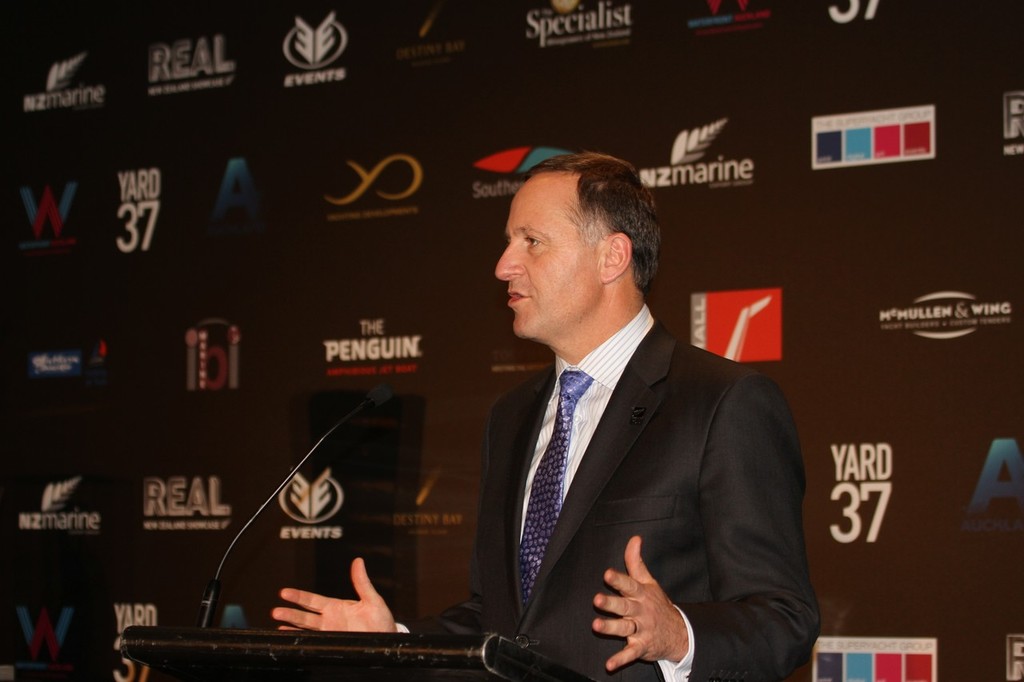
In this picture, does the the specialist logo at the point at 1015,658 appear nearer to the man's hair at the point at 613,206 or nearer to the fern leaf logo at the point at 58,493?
the man's hair at the point at 613,206

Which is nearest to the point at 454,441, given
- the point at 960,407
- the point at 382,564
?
the point at 382,564

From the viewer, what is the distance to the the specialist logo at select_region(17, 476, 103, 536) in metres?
5.45

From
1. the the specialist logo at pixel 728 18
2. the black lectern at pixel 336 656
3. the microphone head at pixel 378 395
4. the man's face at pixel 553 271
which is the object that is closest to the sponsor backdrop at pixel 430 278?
the the specialist logo at pixel 728 18

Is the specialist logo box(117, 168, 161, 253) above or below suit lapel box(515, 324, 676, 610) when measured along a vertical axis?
above

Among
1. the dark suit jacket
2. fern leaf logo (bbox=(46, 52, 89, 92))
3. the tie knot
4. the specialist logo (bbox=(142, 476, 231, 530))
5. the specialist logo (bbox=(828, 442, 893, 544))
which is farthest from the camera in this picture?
fern leaf logo (bbox=(46, 52, 89, 92))

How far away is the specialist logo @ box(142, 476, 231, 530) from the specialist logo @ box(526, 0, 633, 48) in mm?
2376

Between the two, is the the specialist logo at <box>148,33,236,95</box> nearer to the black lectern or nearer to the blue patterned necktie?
the blue patterned necktie

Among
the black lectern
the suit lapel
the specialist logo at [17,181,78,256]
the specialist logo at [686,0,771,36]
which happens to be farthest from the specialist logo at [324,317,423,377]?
the black lectern

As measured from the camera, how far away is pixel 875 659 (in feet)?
13.2

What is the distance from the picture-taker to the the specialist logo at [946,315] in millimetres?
3994

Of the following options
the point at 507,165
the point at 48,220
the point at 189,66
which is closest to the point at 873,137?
the point at 507,165

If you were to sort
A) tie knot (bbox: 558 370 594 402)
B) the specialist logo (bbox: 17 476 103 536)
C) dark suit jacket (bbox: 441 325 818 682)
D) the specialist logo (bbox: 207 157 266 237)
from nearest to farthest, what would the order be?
dark suit jacket (bbox: 441 325 818 682) → tie knot (bbox: 558 370 594 402) → the specialist logo (bbox: 207 157 266 237) → the specialist logo (bbox: 17 476 103 536)

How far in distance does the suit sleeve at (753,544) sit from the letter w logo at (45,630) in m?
4.06

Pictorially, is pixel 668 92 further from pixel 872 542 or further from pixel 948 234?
pixel 872 542
